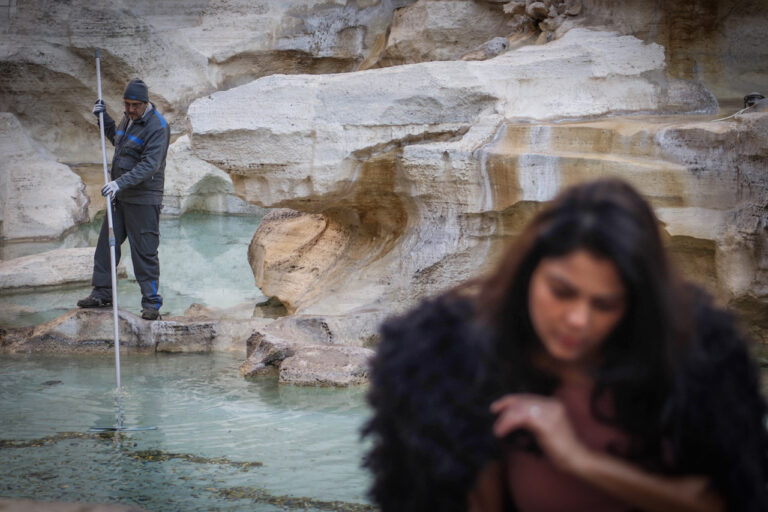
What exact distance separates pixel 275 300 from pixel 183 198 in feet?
19.2

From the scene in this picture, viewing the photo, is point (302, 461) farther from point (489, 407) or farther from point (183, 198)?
point (183, 198)

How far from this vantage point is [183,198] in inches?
504

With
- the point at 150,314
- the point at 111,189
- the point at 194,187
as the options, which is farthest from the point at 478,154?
the point at 194,187

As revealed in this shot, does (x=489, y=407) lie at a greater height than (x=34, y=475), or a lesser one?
greater

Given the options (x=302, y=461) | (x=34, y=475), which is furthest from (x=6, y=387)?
(x=302, y=461)

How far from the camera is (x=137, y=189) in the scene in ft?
19.6

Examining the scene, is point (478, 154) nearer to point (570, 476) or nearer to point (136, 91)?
point (136, 91)

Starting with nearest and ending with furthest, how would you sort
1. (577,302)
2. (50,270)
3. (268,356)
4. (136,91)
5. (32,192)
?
(577,302) → (268,356) → (136,91) → (50,270) → (32,192)

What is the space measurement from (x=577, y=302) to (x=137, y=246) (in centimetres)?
531

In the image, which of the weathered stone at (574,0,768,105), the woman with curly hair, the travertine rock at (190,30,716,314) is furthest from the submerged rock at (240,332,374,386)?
the woman with curly hair

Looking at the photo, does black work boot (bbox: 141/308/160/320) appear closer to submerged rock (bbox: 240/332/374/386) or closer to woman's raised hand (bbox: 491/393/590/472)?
submerged rock (bbox: 240/332/374/386)

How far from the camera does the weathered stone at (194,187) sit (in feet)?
41.0

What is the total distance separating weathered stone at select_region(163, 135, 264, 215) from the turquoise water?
151mm

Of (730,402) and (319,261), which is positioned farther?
(319,261)
